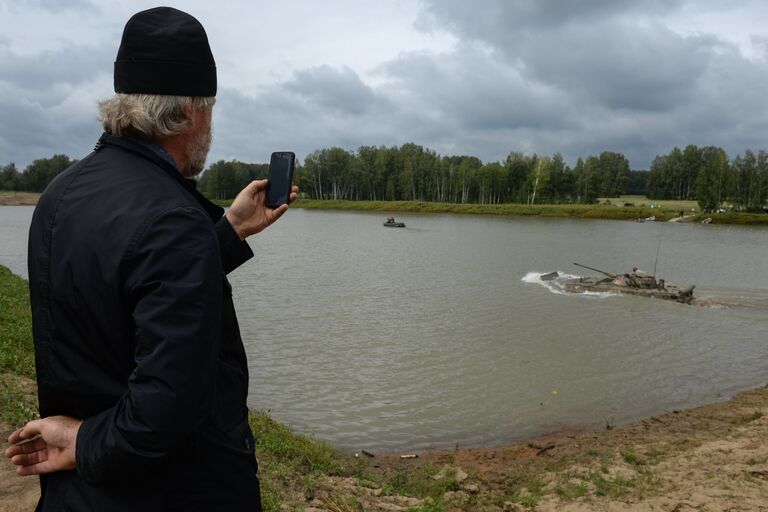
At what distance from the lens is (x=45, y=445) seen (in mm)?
2111

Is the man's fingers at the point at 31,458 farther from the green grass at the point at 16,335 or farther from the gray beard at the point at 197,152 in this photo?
the green grass at the point at 16,335

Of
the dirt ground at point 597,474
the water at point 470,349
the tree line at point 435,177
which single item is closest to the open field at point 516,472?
the dirt ground at point 597,474

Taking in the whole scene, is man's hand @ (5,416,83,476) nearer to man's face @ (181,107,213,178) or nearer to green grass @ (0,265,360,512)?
man's face @ (181,107,213,178)

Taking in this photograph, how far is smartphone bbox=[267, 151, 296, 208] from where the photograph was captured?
278 cm

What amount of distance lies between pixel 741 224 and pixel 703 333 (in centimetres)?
8209

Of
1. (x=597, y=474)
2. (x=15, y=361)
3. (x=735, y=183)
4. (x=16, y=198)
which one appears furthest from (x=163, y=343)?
(x=16, y=198)

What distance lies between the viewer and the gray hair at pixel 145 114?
207cm

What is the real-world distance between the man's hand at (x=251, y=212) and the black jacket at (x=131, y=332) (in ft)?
2.23

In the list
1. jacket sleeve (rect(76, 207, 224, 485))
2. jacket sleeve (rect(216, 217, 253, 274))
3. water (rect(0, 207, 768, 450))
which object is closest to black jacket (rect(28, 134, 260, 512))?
jacket sleeve (rect(76, 207, 224, 485))

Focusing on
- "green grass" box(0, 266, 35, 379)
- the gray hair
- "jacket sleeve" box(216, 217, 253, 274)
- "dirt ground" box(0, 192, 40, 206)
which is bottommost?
"green grass" box(0, 266, 35, 379)

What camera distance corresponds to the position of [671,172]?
144 metres

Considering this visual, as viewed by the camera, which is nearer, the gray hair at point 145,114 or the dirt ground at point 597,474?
the gray hair at point 145,114

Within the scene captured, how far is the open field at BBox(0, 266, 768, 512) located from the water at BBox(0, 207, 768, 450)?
1.29 meters

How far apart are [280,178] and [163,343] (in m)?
1.22
